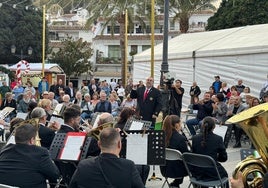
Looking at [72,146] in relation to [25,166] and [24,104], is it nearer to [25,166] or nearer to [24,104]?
[25,166]

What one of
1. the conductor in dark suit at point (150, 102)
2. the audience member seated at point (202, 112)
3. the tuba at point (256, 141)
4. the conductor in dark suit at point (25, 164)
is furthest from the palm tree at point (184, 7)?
the tuba at point (256, 141)

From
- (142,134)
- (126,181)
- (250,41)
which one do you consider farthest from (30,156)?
(250,41)

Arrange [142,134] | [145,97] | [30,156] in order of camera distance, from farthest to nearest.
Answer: [145,97], [142,134], [30,156]

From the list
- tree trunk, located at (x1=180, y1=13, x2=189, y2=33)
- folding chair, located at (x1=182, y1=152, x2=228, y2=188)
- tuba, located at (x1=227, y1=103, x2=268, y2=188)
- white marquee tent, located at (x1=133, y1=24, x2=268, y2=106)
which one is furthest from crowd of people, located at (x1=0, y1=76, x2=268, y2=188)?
tree trunk, located at (x1=180, y1=13, x2=189, y2=33)

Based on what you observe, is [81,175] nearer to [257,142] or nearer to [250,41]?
[257,142]

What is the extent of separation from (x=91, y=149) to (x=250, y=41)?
45.4 ft

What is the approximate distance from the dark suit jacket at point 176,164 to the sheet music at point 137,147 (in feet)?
3.54

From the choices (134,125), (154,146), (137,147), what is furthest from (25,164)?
(134,125)

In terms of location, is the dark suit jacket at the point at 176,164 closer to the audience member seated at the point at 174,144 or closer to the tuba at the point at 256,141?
the audience member seated at the point at 174,144

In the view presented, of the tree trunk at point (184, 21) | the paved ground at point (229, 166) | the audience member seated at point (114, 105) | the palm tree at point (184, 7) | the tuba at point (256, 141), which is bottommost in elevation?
the paved ground at point (229, 166)

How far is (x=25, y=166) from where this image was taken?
527 cm

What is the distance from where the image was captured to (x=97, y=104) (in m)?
14.6

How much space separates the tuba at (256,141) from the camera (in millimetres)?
3398

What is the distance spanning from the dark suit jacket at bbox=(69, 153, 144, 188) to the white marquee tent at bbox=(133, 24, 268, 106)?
41.4 ft
